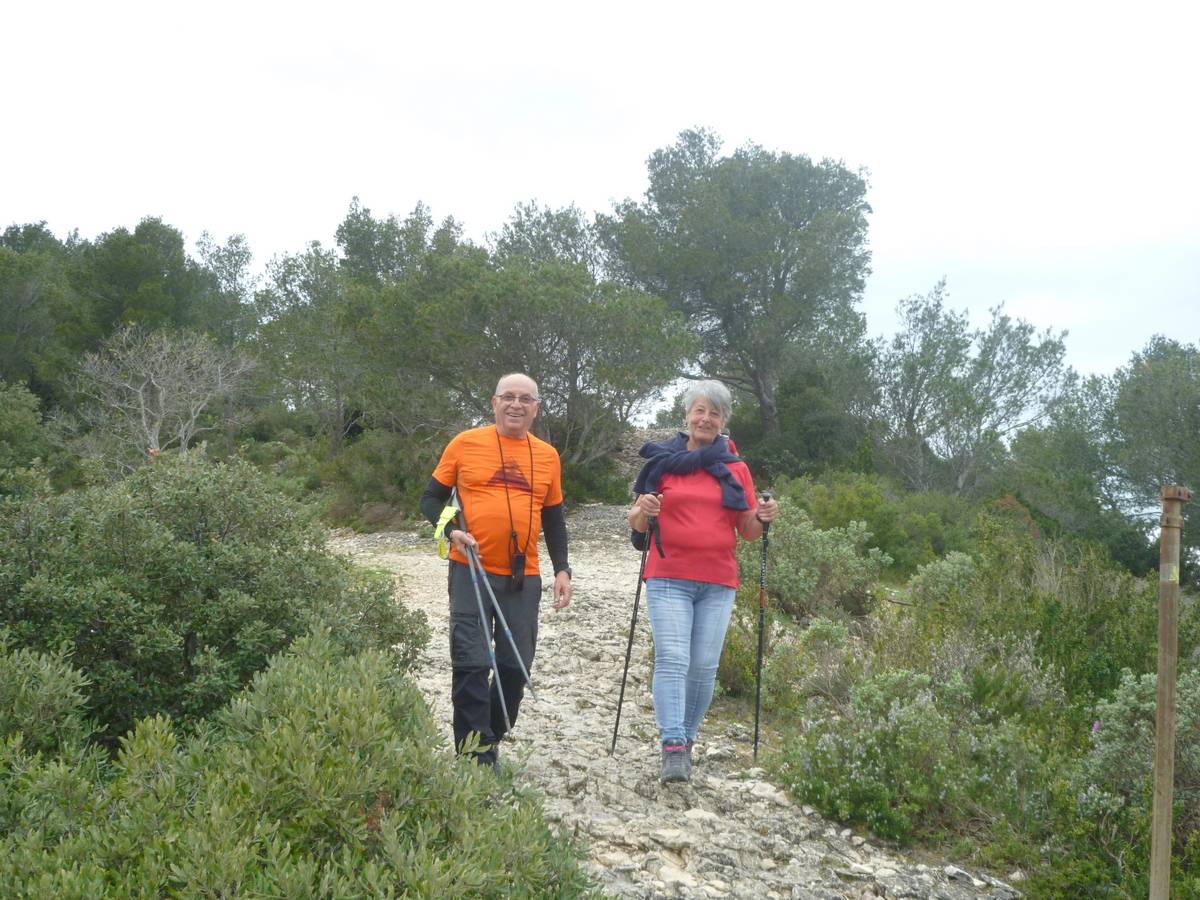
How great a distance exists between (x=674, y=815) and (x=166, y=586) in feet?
7.40

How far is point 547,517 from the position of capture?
446 centimetres

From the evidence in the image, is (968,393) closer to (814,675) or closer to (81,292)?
(814,675)

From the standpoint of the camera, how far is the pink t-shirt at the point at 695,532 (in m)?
4.44

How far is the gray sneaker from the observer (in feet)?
14.5

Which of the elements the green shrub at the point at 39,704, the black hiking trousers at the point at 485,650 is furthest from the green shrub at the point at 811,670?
the green shrub at the point at 39,704

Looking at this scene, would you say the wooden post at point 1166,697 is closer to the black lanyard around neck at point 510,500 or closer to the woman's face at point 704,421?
the woman's face at point 704,421

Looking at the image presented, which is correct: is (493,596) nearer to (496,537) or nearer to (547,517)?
(496,537)

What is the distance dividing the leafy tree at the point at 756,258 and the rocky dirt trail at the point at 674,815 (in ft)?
76.1

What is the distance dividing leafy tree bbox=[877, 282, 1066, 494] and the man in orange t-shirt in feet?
77.0

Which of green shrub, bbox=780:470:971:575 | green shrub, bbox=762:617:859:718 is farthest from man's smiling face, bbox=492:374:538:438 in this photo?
green shrub, bbox=780:470:971:575

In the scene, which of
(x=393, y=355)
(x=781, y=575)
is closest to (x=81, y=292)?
(x=393, y=355)

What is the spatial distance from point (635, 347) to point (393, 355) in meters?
5.26

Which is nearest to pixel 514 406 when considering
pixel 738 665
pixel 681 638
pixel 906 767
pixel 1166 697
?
pixel 681 638

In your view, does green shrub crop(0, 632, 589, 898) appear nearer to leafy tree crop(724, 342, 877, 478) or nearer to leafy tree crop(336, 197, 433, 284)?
leafy tree crop(724, 342, 877, 478)
